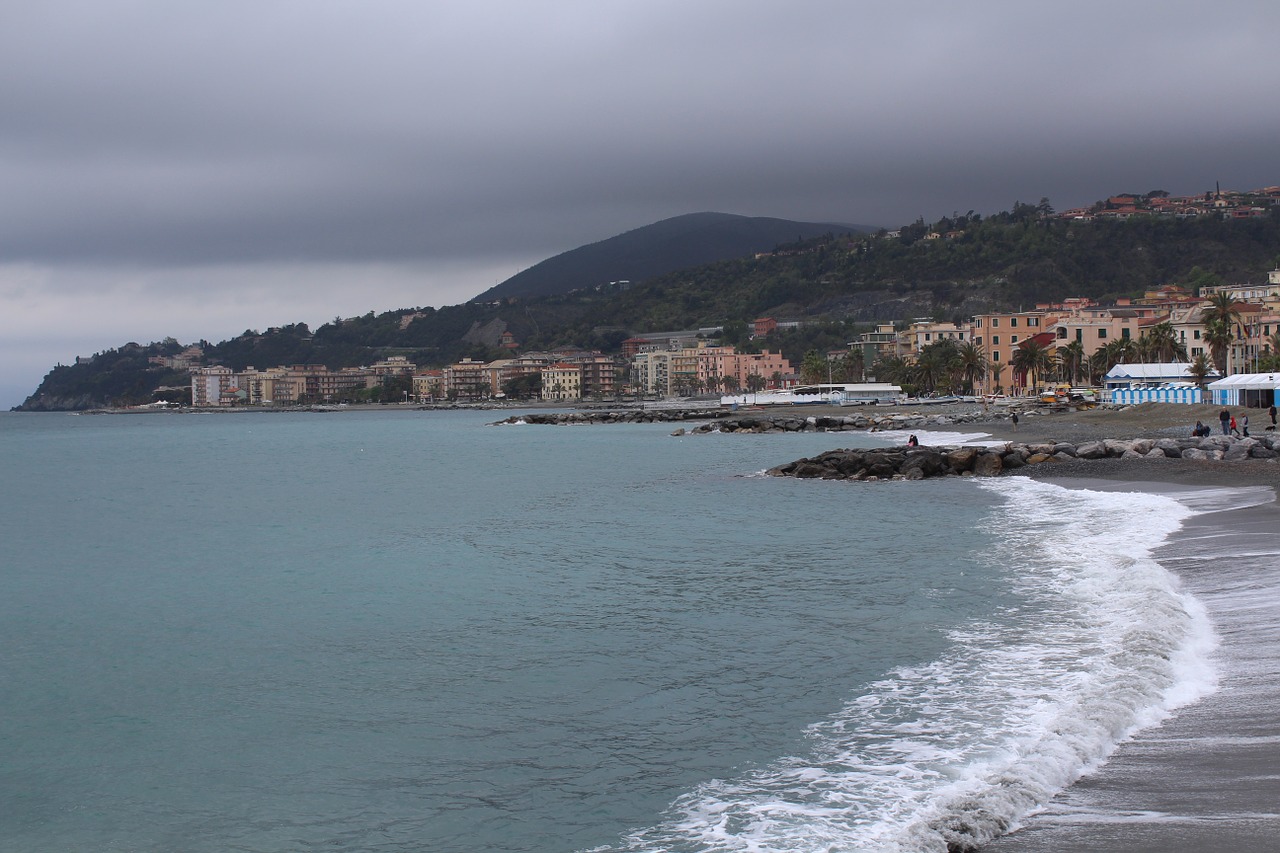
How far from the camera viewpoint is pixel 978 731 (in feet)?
28.1

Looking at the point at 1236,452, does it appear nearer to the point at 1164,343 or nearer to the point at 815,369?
the point at 1164,343

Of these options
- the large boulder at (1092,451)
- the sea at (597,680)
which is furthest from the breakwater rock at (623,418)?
the sea at (597,680)

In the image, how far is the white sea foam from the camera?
690cm

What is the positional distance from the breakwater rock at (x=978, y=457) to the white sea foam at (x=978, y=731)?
788 inches

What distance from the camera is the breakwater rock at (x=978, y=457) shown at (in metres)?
33.4

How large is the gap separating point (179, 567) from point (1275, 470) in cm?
2476

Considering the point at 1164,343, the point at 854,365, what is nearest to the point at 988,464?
the point at 1164,343

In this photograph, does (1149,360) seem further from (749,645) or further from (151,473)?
(749,645)

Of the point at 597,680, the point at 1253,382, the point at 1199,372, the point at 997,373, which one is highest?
the point at 997,373

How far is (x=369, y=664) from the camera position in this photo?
12.0 m

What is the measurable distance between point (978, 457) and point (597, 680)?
2625 cm

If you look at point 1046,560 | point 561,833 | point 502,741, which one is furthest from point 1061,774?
point 1046,560

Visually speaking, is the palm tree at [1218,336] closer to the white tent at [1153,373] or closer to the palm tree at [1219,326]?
the palm tree at [1219,326]

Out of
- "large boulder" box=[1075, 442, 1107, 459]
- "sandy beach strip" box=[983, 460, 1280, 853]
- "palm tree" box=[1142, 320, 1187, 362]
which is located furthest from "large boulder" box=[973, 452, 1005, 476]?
"palm tree" box=[1142, 320, 1187, 362]
